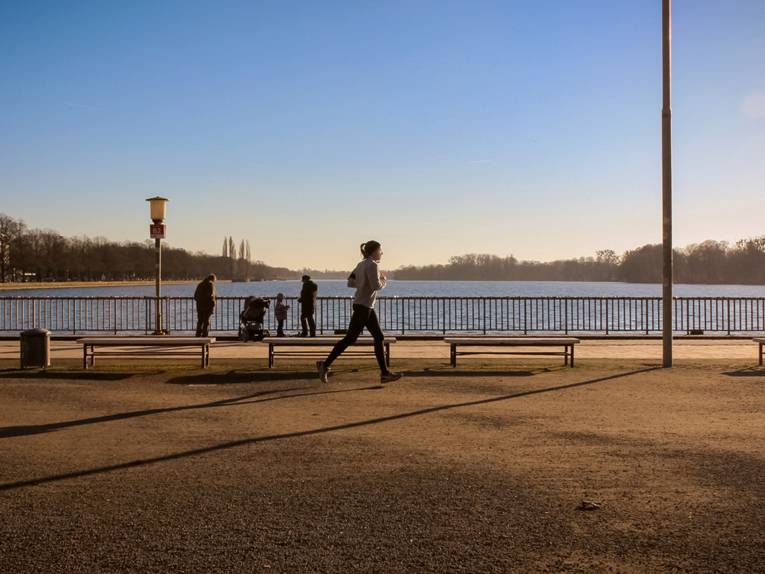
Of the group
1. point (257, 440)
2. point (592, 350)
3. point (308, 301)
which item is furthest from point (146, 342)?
point (592, 350)

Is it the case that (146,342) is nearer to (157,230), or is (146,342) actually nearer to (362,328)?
(362,328)

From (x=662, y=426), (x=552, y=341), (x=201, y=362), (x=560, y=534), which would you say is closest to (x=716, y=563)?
(x=560, y=534)

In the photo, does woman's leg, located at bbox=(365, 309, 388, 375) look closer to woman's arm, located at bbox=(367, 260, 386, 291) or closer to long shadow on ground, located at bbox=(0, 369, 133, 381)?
woman's arm, located at bbox=(367, 260, 386, 291)

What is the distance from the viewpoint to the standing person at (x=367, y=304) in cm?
1138

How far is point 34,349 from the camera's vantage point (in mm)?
13461

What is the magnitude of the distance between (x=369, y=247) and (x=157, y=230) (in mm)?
12778

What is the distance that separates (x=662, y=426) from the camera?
7988 mm

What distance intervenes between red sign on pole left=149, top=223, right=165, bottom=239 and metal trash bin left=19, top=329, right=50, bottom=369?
8.81 meters

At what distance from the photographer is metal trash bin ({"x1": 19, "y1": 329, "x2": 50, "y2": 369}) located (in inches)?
529

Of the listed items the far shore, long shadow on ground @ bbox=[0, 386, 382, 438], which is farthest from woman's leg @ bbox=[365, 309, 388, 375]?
the far shore

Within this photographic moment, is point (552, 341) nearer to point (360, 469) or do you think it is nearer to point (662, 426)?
point (662, 426)

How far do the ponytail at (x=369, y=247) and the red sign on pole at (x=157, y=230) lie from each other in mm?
12189

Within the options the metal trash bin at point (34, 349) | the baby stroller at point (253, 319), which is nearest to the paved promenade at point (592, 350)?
the baby stroller at point (253, 319)

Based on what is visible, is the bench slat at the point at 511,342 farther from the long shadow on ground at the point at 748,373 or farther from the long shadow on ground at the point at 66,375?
the long shadow on ground at the point at 66,375
